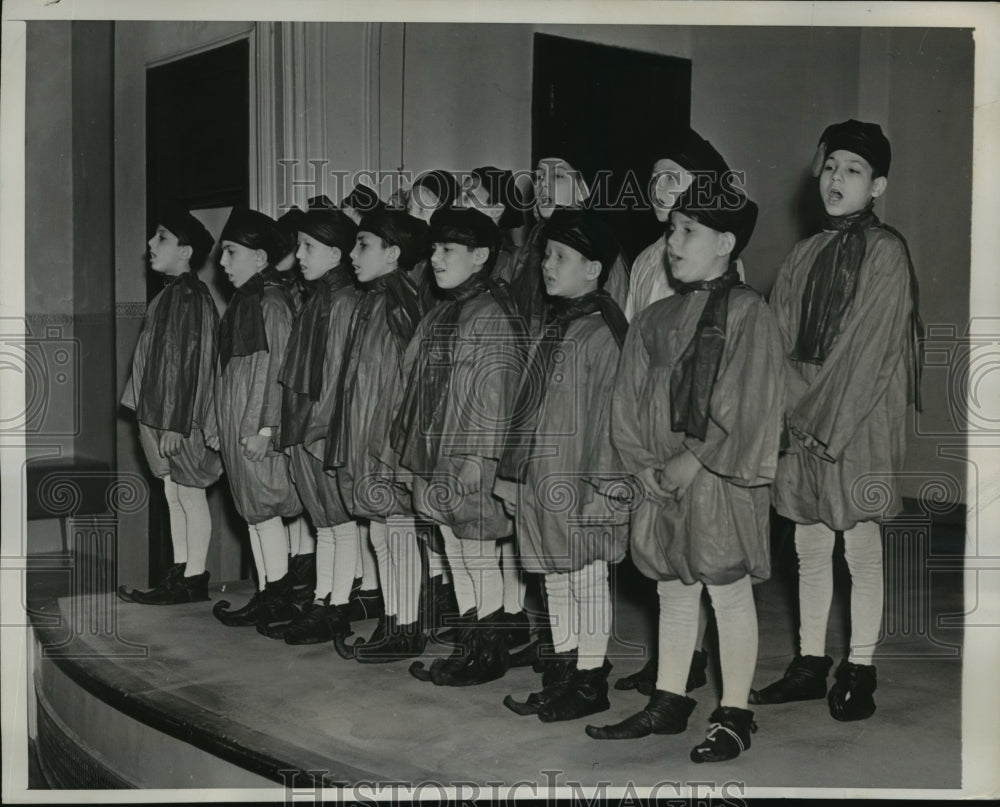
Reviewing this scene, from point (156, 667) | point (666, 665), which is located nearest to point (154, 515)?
point (156, 667)

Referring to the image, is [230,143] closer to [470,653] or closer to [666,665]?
[470,653]

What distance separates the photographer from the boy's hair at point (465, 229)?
4344mm

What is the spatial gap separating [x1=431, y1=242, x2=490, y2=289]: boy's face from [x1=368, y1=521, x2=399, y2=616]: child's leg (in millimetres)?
945

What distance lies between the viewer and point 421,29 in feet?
15.5

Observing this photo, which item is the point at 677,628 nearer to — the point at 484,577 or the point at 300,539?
the point at 484,577

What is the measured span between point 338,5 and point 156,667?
7.90 feet

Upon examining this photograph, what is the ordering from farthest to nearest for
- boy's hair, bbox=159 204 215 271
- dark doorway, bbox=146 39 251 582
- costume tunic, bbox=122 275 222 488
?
dark doorway, bbox=146 39 251 582
boy's hair, bbox=159 204 215 271
costume tunic, bbox=122 275 222 488

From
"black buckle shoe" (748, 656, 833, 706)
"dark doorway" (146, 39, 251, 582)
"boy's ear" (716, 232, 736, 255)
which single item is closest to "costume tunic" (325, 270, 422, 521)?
"dark doorway" (146, 39, 251, 582)

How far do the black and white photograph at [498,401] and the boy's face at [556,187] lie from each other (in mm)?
14

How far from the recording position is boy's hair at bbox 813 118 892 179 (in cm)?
395

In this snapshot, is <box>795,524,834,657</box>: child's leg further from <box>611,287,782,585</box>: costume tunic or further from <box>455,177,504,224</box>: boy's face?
<box>455,177,504,224</box>: boy's face

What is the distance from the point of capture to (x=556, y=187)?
4426mm

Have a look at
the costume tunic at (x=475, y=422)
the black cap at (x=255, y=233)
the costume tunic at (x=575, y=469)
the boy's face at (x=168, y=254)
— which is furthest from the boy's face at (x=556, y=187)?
the boy's face at (x=168, y=254)

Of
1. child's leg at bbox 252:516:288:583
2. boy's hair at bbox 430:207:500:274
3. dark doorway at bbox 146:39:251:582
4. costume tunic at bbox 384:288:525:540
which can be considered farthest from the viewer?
dark doorway at bbox 146:39:251:582
